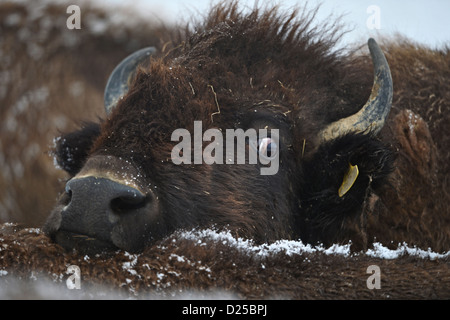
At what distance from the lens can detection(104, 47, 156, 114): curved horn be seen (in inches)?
207

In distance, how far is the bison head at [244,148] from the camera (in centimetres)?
337

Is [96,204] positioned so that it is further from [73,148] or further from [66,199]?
[73,148]

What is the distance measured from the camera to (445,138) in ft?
16.4

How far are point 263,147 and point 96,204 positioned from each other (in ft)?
4.32

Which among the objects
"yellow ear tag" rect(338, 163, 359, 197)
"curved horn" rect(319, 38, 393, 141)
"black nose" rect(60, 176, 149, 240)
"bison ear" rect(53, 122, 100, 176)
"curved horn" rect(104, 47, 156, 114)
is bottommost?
"black nose" rect(60, 176, 149, 240)

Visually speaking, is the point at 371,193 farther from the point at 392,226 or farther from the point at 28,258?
the point at 28,258

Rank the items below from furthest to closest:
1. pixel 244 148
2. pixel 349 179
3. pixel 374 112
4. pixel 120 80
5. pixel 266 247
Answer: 1. pixel 120 80
2. pixel 374 112
3. pixel 349 179
4. pixel 244 148
5. pixel 266 247

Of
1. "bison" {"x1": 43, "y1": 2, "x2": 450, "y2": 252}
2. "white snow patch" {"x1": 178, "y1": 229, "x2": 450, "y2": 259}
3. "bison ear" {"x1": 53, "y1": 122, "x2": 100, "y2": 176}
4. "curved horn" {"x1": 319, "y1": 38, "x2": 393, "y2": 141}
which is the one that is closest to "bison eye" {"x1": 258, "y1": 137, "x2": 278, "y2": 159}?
"bison" {"x1": 43, "y1": 2, "x2": 450, "y2": 252}

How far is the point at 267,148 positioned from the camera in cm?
411

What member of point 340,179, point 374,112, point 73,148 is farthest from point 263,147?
point 73,148

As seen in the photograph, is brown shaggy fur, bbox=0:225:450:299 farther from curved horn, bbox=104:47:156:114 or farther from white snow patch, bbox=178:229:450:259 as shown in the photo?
curved horn, bbox=104:47:156:114

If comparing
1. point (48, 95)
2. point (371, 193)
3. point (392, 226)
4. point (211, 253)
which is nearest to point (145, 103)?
point (211, 253)

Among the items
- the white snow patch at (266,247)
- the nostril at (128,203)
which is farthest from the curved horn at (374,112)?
the nostril at (128,203)
